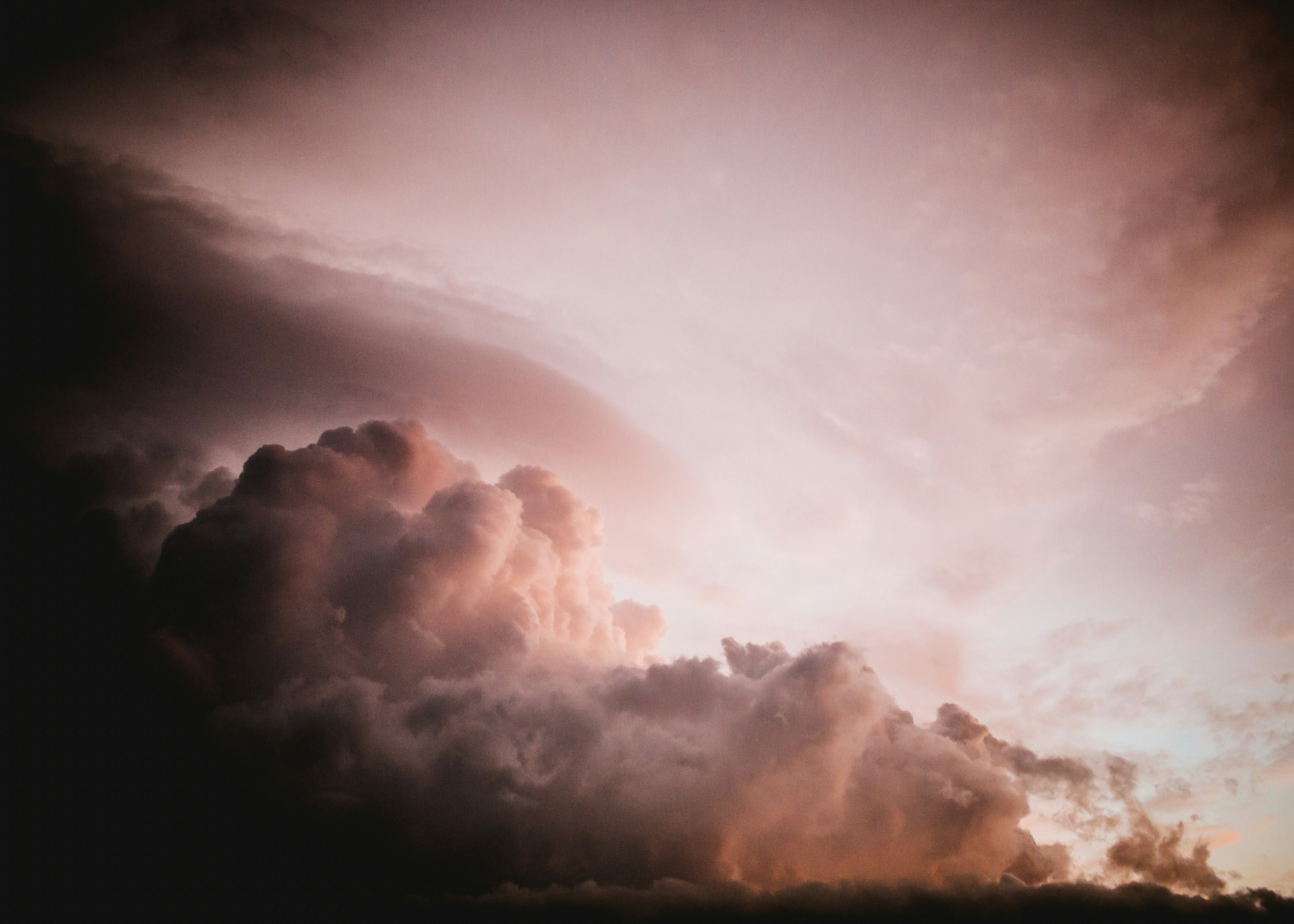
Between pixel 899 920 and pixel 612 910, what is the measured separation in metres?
55.5

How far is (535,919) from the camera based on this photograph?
375 ft

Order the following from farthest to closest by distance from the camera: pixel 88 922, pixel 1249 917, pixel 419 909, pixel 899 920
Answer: pixel 88 922, pixel 419 909, pixel 899 920, pixel 1249 917

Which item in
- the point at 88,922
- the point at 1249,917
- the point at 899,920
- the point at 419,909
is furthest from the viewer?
the point at 88,922

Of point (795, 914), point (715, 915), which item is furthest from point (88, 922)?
point (795, 914)

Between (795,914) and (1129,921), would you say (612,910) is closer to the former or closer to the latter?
(795,914)

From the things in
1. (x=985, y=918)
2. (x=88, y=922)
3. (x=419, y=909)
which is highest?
(x=985, y=918)

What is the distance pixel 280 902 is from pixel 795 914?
121908 mm

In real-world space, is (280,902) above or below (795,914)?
below

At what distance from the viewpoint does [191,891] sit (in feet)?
488

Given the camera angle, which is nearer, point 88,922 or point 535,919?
point 535,919

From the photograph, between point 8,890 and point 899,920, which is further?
point 8,890

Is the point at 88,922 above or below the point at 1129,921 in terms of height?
below

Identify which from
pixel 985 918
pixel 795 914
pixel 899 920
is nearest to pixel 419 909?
pixel 795 914

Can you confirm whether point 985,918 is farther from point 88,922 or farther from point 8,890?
point 8,890
